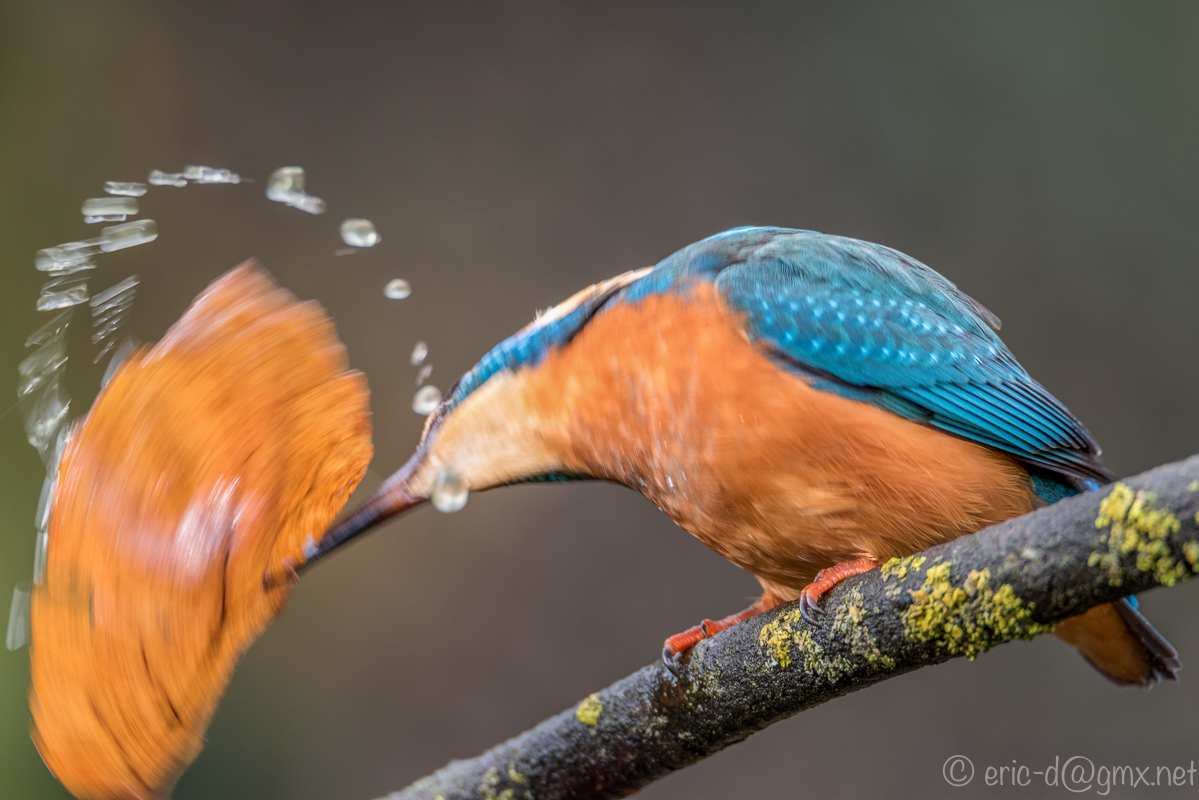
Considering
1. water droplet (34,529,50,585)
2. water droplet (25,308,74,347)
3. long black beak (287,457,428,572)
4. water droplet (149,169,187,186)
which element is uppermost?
water droplet (149,169,187,186)

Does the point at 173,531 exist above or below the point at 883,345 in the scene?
below

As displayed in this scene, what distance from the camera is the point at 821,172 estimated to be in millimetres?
3508

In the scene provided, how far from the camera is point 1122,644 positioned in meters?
1.37

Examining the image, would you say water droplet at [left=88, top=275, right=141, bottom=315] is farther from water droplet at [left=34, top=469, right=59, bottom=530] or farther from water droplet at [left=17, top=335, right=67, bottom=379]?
water droplet at [left=34, top=469, right=59, bottom=530]

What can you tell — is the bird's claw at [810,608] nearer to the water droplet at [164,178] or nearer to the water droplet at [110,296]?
the water droplet at [164,178]

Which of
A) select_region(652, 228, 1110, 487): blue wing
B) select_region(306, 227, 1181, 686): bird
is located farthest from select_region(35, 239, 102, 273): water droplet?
select_region(652, 228, 1110, 487): blue wing

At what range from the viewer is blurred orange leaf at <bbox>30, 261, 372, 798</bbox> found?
1.05 meters

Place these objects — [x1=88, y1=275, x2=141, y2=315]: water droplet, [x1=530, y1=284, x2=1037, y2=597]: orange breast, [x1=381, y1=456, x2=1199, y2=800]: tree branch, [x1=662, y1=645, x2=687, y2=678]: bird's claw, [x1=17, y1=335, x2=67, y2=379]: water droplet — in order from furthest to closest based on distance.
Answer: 1. [x1=88, y1=275, x2=141, y2=315]: water droplet
2. [x1=17, y1=335, x2=67, y2=379]: water droplet
3. [x1=662, y1=645, x2=687, y2=678]: bird's claw
4. [x1=530, y1=284, x2=1037, y2=597]: orange breast
5. [x1=381, y1=456, x2=1199, y2=800]: tree branch

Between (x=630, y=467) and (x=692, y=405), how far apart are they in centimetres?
14

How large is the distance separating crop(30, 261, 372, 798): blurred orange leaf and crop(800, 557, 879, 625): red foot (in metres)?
0.64

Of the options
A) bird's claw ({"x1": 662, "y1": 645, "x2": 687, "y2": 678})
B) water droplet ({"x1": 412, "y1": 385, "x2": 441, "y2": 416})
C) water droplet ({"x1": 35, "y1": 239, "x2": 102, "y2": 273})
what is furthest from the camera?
water droplet ({"x1": 35, "y1": 239, "x2": 102, "y2": 273})

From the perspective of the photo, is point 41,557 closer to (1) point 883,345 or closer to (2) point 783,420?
(2) point 783,420

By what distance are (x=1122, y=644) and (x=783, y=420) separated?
0.65 m

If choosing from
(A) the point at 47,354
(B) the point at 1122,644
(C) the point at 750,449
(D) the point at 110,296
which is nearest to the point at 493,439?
(C) the point at 750,449
